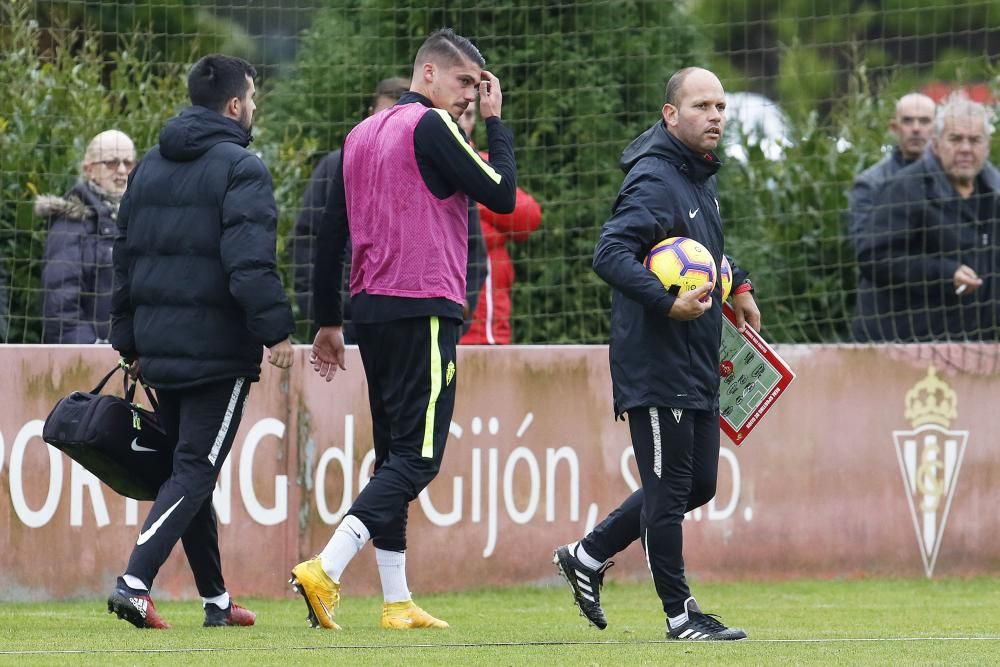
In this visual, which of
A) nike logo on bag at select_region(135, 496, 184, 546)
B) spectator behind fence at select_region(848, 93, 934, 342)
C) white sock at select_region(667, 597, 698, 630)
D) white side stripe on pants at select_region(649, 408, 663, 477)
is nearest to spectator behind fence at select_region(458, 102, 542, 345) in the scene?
spectator behind fence at select_region(848, 93, 934, 342)

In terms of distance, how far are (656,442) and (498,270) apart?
138 inches

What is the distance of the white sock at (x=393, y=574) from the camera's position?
6633 millimetres

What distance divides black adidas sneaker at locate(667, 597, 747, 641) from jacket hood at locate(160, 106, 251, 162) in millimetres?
2271

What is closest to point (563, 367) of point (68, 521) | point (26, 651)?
point (68, 521)

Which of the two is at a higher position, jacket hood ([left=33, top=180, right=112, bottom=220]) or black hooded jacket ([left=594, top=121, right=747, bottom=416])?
jacket hood ([left=33, top=180, right=112, bottom=220])

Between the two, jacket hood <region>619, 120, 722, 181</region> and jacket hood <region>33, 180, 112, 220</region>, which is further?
jacket hood <region>33, 180, 112, 220</region>

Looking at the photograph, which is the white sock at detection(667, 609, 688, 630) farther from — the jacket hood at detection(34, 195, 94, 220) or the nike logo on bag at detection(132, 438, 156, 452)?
the jacket hood at detection(34, 195, 94, 220)

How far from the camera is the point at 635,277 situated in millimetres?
5902

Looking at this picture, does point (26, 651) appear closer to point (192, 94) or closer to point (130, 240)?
point (130, 240)

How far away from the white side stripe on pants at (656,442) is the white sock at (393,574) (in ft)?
3.40

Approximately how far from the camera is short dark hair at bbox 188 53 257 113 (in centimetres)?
666

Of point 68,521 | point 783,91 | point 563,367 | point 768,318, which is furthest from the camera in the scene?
point 783,91

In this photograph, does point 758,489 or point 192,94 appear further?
point 758,489

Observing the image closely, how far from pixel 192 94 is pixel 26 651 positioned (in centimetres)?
208
